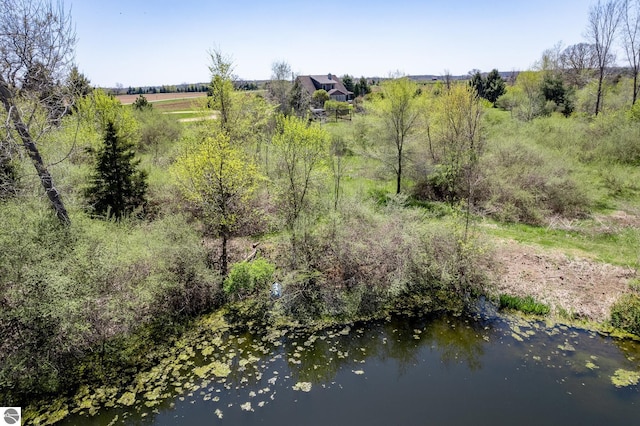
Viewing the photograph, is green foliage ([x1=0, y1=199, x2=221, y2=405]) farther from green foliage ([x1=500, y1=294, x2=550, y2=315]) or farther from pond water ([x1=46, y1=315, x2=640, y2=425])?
green foliage ([x1=500, y1=294, x2=550, y2=315])

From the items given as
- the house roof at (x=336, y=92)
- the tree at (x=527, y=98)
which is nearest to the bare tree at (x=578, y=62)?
the tree at (x=527, y=98)

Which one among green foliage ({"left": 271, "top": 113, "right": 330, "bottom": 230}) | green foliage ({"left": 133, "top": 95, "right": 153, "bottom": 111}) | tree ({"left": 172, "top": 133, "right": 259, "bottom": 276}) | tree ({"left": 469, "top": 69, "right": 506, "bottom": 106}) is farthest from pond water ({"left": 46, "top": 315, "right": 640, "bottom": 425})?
tree ({"left": 469, "top": 69, "right": 506, "bottom": 106})

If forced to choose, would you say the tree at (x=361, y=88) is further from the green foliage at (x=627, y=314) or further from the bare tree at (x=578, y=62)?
the green foliage at (x=627, y=314)

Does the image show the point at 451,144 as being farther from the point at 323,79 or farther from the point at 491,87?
the point at 323,79

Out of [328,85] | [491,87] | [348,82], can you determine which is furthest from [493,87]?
[328,85]

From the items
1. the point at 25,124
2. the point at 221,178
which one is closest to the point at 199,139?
the point at 221,178

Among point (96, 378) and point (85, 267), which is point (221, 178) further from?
point (96, 378)
